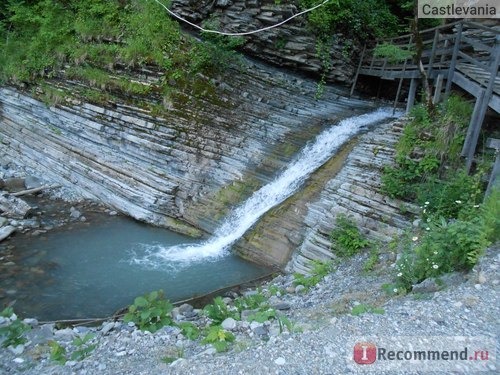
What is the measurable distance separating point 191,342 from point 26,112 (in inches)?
413

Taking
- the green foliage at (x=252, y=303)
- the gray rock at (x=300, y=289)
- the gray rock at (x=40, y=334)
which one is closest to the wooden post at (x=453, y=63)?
the gray rock at (x=300, y=289)

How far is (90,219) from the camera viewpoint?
34.9ft

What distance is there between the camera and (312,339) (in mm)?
4324

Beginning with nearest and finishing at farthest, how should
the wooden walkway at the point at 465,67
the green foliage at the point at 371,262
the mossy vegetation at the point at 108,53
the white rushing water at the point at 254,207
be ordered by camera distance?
the green foliage at the point at 371,262, the wooden walkway at the point at 465,67, the white rushing water at the point at 254,207, the mossy vegetation at the point at 108,53

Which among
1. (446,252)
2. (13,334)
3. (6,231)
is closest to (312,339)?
(446,252)

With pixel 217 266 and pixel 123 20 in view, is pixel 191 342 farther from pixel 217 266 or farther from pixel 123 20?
pixel 123 20

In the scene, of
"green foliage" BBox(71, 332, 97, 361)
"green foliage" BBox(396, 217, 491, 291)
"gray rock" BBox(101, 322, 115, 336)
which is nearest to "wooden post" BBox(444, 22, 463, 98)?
"green foliage" BBox(396, 217, 491, 291)

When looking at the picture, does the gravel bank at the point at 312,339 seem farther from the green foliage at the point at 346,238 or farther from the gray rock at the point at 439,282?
the green foliage at the point at 346,238

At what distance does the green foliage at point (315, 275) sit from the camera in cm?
706

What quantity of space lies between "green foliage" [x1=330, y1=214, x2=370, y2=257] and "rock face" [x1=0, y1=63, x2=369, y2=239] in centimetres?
289

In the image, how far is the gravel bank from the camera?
13.1ft

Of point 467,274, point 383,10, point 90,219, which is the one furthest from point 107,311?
point 383,10

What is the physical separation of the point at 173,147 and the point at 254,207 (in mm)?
2695

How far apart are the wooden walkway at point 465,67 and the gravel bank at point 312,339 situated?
2.98 m
